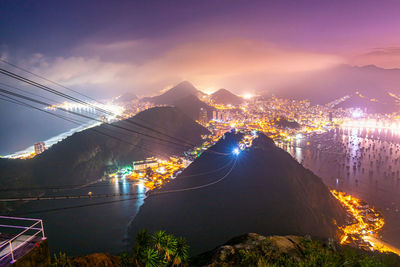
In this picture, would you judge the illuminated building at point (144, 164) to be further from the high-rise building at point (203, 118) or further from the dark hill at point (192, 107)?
the dark hill at point (192, 107)

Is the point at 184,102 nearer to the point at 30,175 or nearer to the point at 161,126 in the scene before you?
the point at 161,126

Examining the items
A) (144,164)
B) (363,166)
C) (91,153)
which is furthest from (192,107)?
(363,166)

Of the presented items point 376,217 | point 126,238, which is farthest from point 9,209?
point 376,217

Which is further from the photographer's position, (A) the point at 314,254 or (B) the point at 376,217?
(B) the point at 376,217

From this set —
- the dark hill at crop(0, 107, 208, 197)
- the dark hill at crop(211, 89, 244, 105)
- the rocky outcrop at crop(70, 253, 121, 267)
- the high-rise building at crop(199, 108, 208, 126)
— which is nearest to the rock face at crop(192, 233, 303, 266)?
the rocky outcrop at crop(70, 253, 121, 267)

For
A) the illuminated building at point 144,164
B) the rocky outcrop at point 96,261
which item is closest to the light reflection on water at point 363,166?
the rocky outcrop at point 96,261

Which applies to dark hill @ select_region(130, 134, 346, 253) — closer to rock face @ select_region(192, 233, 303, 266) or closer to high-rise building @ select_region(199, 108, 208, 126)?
rock face @ select_region(192, 233, 303, 266)
